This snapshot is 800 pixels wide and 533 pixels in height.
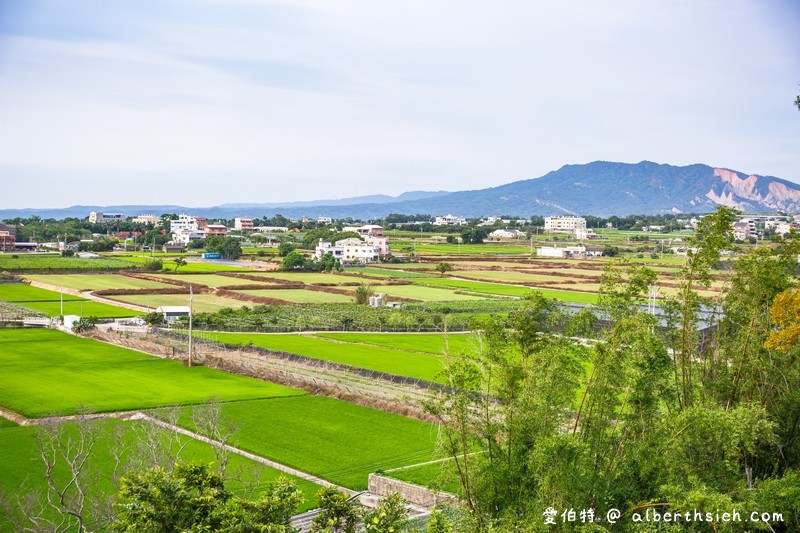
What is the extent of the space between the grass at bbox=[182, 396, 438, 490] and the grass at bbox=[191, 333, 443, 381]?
5672 millimetres

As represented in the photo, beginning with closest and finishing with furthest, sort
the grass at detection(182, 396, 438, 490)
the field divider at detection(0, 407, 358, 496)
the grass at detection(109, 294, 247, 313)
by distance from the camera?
the field divider at detection(0, 407, 358, 496)
the grass at detection(182, 396, 438, 490)
the grass at detection(109, 294, 247, 313)

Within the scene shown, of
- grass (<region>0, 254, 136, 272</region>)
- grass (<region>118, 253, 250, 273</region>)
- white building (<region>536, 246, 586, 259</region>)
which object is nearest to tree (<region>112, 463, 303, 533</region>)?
grass (<region>118, 253, 250, 273</region>)

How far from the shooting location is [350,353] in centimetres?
4028

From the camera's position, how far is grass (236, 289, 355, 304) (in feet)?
198

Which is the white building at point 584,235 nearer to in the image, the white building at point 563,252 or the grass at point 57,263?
the white building at point 563,252

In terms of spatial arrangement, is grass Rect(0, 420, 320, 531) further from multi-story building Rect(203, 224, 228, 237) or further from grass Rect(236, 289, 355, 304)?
multi-story building Rect(203, 224, 228, 237)

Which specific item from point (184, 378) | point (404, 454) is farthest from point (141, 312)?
point (404, 454)

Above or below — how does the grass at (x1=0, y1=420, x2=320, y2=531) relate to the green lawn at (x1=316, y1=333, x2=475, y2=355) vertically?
above

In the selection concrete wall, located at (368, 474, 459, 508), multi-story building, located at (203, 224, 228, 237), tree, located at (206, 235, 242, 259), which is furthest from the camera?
multi-story building, located at (203, 224, 228, 237)

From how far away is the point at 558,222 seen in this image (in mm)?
171375

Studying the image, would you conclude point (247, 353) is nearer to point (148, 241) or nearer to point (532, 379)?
point (532, 379)

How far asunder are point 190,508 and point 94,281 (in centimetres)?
6203

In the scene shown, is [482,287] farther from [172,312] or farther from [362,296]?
[172,312]

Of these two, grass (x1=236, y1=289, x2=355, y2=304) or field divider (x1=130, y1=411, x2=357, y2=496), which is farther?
grass (x1=236, y1=289, x2=355, y2=304)
